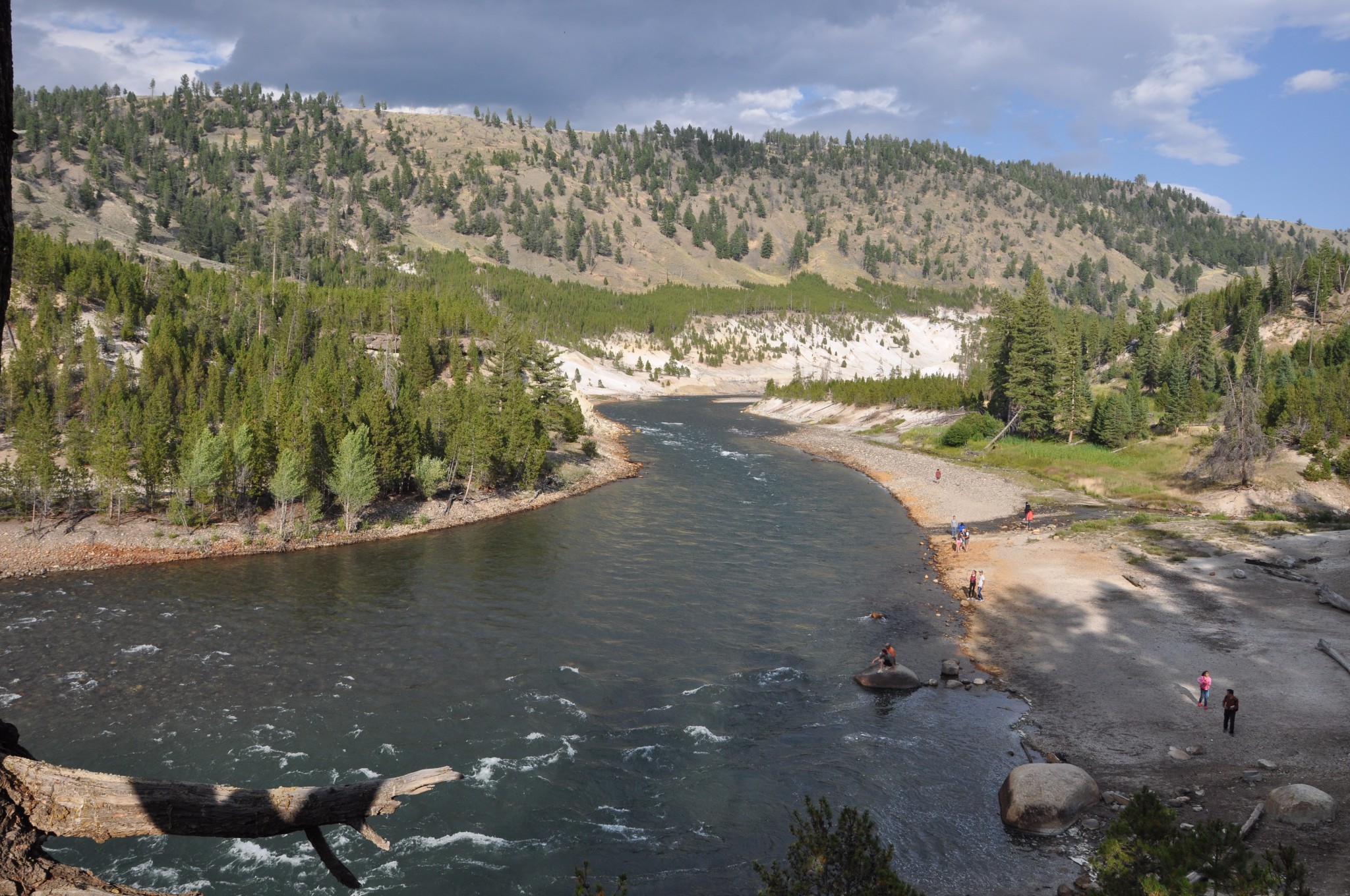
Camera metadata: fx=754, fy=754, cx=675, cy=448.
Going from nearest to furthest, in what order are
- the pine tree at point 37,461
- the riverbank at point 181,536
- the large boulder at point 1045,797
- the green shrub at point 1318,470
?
1. the large boulder at point 1045,797
2. the riverbank at point 181,536
3. the pine tree at point 37,461
4. the green shrub at point 1318,470

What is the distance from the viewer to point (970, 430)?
100 m

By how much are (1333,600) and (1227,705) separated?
54.9 ft

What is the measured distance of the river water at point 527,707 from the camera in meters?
20.7

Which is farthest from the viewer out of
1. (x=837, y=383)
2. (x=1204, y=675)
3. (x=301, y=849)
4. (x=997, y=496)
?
(x=837, y=383)

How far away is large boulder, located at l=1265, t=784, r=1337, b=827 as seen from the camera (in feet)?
61.2

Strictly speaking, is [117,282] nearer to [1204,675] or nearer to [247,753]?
[247,753]

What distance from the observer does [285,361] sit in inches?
3634

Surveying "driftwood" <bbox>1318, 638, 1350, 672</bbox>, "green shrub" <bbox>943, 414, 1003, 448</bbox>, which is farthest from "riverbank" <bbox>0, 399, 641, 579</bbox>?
"green shrub" <bbox>943, 414, 1003, 448</bbox>

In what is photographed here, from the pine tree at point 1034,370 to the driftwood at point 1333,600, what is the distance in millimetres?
61751

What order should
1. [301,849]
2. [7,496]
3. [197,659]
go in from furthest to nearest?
[7,496], [197,659], [301,849]

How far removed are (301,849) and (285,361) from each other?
83.2m

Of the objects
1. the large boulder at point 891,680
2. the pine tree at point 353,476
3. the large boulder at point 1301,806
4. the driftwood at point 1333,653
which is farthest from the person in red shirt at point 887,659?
the pine tree at point 353,476

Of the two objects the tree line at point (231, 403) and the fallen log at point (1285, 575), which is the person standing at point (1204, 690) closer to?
the fallen log at point (1285, 575)

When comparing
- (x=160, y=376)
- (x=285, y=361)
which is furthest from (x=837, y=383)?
(x=160, y=376)
